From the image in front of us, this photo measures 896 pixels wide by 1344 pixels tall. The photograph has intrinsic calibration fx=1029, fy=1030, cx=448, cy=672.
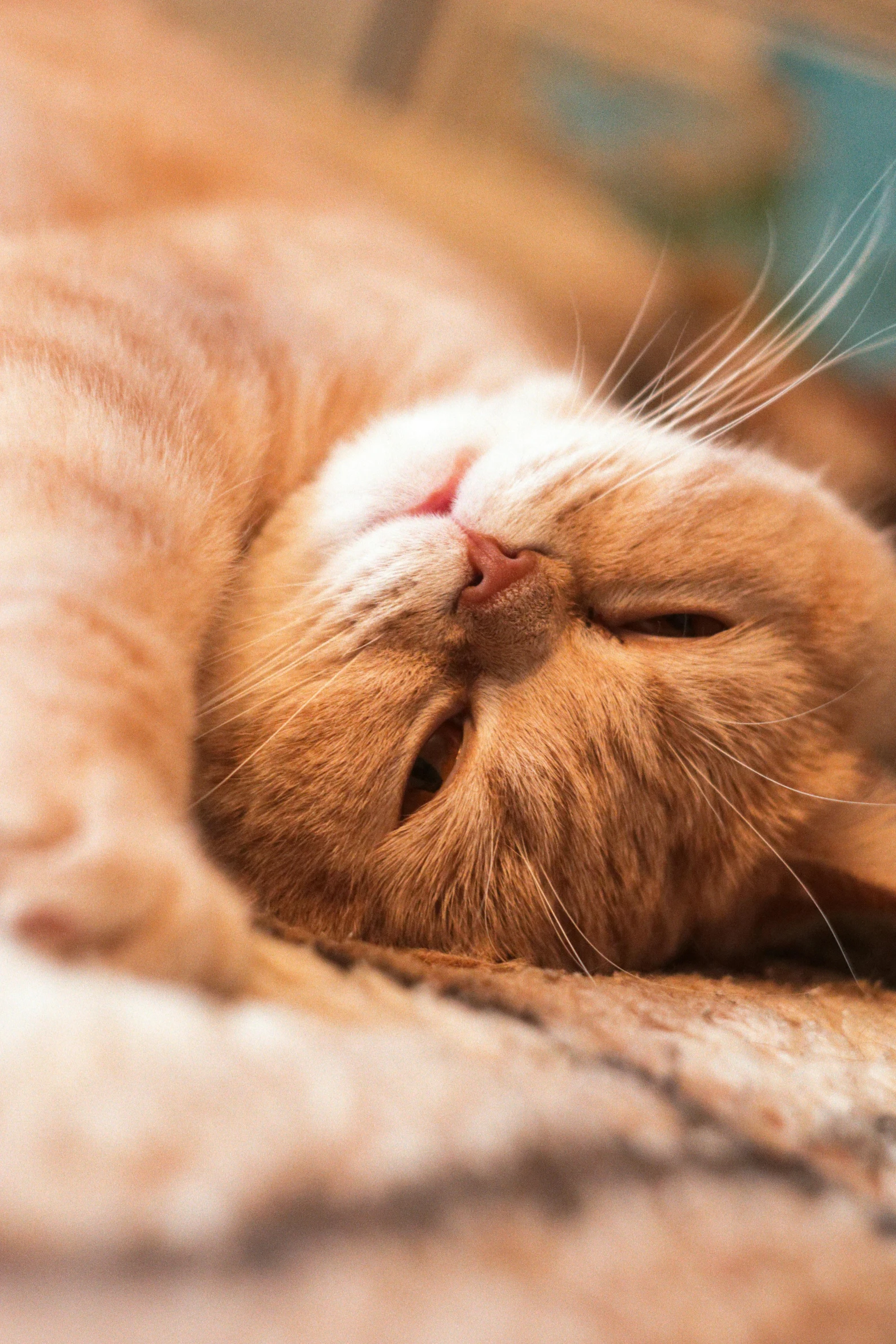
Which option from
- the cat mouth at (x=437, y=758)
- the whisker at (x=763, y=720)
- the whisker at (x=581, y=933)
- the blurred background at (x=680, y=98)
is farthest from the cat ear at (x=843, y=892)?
the blurred background at (x=680, y=98)

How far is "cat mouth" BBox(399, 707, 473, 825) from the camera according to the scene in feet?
3.71

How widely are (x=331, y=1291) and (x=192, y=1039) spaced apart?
0.15 metres

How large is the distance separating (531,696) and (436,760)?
5.2 inches

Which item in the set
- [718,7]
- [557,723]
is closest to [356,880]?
[557,723]

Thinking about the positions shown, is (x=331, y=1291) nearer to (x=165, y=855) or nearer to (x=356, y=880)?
(x=165, y=855)

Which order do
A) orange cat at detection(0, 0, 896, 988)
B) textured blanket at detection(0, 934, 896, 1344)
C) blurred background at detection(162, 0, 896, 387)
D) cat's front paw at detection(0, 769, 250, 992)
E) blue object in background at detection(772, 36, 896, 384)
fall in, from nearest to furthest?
1. textured blanket at detection(0, 934, 896, 1344)
2. cat's front paw at detection(0, 769, 250, 992)
3. orange cat at detection(0, 0, 896, 988)
4. blue object in background at detection(772, 36, 896, 384)
5. blurred background at detection(162, 0, 896, 387)

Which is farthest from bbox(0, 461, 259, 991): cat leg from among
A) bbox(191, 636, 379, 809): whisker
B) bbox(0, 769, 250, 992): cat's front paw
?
bbox(191, 636, 379, 809): whisker

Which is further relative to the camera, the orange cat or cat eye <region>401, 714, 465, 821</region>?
cat eye <region>401, 714, 465, 821</region>

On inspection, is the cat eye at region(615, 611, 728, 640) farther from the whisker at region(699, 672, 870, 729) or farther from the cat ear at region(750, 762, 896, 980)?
the cat ear at region(750, 762, 896, 980)

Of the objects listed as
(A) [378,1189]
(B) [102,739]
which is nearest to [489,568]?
(B) [102,739]

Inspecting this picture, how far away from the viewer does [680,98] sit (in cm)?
271

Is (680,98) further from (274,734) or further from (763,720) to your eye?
(274,734)

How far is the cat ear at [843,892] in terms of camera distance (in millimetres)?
1197

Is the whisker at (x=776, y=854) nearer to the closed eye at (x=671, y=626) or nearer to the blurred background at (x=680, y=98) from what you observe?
the closed eye at (x=671, y=626)
